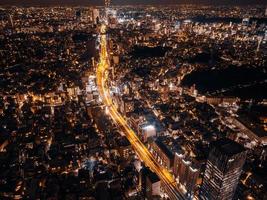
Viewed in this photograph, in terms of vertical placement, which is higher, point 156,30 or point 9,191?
point 156,30

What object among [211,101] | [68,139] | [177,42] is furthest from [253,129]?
[177,42]

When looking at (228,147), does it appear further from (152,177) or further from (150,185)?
(150,185)

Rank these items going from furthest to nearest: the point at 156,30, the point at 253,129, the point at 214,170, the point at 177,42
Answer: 1. the point at 156,30
2. the point at 177,42
3. the point at 253,129
4. the point at 214,170

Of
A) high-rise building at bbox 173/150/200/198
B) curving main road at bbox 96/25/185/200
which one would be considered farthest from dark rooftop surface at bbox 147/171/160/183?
high-rise building at bbox 173/150/200/198

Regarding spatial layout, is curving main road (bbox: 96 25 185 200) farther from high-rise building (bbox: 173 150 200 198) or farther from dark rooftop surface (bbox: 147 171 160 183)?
dark rooftop surface (bbox: 147 171 160 183)

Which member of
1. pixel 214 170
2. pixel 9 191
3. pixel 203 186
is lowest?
pixel 9 191

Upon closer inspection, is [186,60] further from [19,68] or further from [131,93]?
[19,68]

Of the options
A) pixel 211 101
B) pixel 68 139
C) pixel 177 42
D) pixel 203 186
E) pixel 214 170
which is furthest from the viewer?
pixel 177 42
